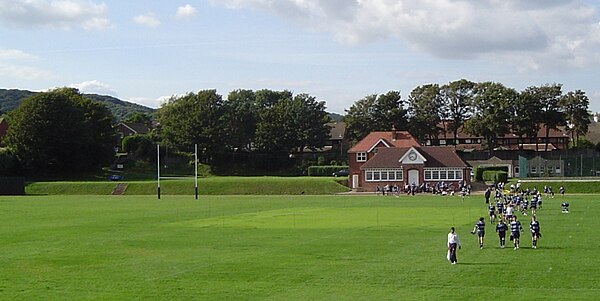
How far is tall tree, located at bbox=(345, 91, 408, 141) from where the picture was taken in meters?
134

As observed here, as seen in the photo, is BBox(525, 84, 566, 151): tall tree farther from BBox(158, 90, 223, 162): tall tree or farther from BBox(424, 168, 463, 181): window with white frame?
BBox(158, 90, 223, 162): tall tree

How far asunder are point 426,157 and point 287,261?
71.1 meters

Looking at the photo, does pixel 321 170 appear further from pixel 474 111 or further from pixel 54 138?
pixel 54 138

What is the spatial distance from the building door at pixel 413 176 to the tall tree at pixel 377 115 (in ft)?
127

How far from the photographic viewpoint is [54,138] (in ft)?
362

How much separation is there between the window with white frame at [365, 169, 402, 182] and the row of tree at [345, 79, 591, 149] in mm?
31899

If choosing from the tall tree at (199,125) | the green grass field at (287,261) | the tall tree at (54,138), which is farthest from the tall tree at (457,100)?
the green grass field at (287,261)

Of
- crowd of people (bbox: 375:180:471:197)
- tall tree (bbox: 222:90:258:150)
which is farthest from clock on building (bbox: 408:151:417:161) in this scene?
tall tree (bbox: 222:90:258:150)

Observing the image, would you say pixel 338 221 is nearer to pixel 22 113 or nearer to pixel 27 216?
pixel 27 216

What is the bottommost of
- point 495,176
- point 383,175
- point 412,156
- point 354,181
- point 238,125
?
point 354,181

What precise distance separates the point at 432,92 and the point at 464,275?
11546 cm

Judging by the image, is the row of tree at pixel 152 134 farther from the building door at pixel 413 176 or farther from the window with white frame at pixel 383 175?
the building door at pixel 413 176

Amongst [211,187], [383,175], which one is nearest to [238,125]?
[211,187]

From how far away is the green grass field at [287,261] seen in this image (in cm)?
2000
